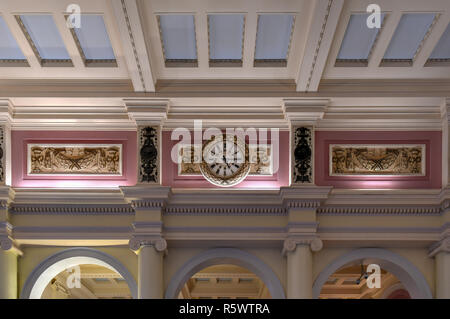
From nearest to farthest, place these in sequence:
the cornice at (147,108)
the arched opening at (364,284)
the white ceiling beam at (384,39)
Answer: the white ceiling beam at (384,39), the cornice at (147,108), the arched opening at (364,284)

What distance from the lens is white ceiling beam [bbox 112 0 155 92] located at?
27.2 feet

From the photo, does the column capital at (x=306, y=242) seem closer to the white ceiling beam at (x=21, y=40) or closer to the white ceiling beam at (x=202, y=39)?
the white ceiling beam at (x=202, y=39)

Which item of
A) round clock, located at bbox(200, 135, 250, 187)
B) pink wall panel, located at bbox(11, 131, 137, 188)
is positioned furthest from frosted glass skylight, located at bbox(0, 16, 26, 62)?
round clock, located at bbox(200, 135, 250, 187)

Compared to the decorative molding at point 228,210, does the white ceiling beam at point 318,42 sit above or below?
above

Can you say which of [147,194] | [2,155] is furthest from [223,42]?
[2,155]

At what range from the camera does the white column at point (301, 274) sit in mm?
10609

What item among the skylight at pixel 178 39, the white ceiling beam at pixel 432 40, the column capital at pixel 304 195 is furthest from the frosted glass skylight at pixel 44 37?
the white ceiling beam at pixel 432 40

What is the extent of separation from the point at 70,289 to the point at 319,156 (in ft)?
31.7

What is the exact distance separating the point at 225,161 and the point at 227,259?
6.05ft

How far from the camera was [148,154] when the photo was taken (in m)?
11.1

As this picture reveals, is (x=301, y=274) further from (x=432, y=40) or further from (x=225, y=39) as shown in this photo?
(x=432, y=40)

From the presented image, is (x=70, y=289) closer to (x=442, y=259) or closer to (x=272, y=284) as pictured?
(x=272, y=284)

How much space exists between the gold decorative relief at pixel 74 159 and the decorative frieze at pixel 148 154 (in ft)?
1.60

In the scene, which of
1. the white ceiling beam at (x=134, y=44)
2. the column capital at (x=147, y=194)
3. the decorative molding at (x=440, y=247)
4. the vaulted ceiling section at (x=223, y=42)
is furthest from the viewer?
the column capital at (x=147, y=194)
